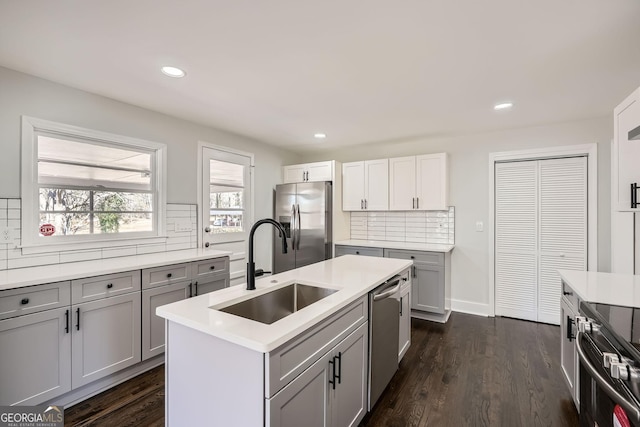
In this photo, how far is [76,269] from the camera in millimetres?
2096

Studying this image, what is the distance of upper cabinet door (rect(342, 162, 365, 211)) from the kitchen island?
2.68 meters

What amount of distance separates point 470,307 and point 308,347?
3.29m

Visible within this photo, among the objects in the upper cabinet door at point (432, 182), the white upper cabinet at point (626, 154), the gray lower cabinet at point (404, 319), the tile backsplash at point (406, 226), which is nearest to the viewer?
the white upper cabinet at point (626, 154)

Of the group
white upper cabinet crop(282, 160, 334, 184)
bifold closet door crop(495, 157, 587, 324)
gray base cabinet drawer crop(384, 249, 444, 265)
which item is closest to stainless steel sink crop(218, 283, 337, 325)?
gray base cabinet drawer crop(384, 249, 444, 265)

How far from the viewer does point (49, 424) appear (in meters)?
1.80

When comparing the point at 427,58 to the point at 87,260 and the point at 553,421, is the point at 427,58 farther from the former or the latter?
the point at 87,260

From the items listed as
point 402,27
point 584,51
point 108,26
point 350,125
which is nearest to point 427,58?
point 402,27

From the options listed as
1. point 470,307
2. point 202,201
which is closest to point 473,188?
point 470,307

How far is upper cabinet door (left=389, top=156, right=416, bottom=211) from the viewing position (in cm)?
388

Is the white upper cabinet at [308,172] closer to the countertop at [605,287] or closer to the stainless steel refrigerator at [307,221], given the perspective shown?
the stainless steel refrigerator at [307,221]

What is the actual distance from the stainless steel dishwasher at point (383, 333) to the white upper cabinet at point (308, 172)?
241 cm

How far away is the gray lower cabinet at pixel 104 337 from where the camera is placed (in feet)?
6.50

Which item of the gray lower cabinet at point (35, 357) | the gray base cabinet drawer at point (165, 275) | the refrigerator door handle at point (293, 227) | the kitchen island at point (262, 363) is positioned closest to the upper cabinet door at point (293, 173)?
the refrigerator door handle at point (293, 227)

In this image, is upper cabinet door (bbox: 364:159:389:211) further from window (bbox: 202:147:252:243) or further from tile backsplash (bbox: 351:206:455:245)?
window (bbox: 202:147:252:243)
